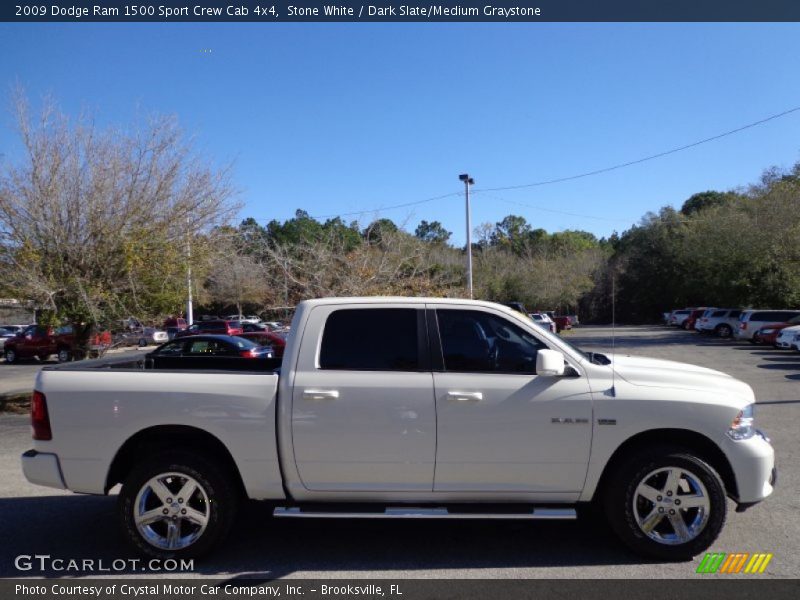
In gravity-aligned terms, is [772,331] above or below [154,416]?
below

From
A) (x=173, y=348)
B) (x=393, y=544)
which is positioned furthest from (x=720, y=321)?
(x=393, y=544)

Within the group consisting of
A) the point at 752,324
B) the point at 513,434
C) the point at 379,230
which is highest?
the point at 379,230

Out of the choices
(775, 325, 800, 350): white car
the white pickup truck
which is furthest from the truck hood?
(775, 325, 800, 350): white car

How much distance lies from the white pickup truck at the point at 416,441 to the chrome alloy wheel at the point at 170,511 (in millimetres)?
10

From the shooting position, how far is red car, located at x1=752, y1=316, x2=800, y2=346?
94.4 feet

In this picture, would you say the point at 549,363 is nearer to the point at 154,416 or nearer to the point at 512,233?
the point at 154,416

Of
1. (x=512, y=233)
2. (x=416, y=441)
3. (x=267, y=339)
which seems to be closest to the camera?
(x=416, y=441)

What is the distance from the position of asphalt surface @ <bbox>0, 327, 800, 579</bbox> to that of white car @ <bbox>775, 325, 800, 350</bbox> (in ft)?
68.0

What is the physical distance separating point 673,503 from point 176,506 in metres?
3.56

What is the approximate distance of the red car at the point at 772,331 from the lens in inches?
1132

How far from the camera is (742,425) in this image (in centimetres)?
474

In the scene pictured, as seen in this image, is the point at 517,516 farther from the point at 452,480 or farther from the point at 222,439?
the point at 222,439

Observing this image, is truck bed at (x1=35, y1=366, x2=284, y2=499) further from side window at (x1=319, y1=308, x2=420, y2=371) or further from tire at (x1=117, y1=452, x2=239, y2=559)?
side window at (x1=319, y1=308, x2=420, y2=371)
